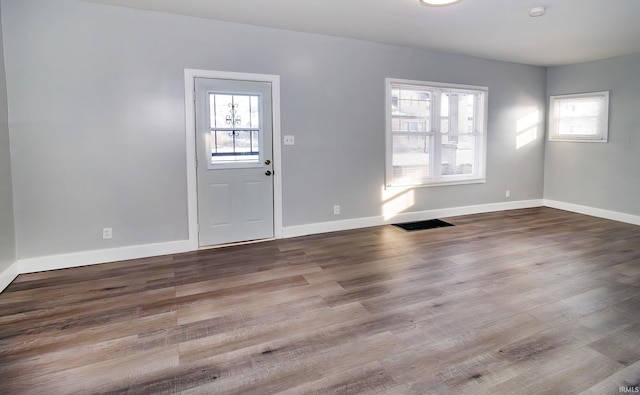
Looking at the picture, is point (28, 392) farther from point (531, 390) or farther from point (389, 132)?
point (389, 132)

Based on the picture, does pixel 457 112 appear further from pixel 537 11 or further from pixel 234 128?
pixel 234 128

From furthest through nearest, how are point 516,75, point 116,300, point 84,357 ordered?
point 516,75
point 116,300
point 84,357

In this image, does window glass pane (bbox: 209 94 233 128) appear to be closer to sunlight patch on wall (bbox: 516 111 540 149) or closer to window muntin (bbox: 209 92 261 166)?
window muntin (bbox: 209 92 261 166)

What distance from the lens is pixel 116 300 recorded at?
298cm

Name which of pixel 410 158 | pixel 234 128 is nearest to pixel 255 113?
pixel 234 128

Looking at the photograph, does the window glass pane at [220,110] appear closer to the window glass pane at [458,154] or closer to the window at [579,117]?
the window glass pane at [458,154]

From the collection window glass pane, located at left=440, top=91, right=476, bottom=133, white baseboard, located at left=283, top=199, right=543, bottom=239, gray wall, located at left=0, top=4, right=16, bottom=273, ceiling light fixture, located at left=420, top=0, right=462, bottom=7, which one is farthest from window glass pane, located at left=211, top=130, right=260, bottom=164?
window glass pane, located at left=440, top=91, right=476, bottom=133

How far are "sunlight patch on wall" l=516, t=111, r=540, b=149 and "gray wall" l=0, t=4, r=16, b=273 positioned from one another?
22.7ft

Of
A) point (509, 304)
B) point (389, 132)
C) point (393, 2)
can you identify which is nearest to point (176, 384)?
point (509, 304)

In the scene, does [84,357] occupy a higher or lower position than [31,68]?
lower

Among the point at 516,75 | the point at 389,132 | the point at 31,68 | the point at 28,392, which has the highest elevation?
the point at 516,75

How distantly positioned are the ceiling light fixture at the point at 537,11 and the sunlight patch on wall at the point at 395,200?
264 cm

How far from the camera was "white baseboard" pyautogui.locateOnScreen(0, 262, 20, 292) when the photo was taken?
317 centimetres

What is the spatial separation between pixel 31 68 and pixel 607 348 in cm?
499
